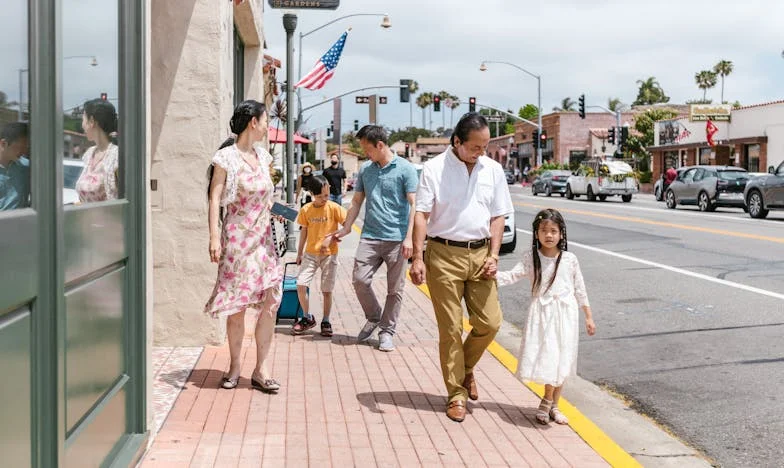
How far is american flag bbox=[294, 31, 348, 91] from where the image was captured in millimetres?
21938

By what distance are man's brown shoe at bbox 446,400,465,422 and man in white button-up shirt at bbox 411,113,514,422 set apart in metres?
0.01

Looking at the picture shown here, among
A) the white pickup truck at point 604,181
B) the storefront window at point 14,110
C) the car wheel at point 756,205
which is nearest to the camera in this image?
the storefront window at point 14,110

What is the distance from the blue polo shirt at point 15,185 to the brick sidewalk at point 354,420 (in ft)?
7.24

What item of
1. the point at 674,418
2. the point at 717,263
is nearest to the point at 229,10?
the point at 674,418

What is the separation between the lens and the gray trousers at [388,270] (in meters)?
7.86

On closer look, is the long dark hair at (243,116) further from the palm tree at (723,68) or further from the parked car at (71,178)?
the palm tree at (723,68)

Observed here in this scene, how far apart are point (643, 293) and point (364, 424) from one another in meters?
6.82

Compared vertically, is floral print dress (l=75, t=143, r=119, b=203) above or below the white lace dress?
above

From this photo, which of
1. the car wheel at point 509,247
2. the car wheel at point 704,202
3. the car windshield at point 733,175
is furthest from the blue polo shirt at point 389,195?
the car wheel at point 704,202

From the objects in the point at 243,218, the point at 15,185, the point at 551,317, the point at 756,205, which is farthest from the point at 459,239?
the point at 756,205

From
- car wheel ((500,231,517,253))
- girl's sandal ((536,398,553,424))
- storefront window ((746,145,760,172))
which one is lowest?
girl's sandal ((536,398,553,424))

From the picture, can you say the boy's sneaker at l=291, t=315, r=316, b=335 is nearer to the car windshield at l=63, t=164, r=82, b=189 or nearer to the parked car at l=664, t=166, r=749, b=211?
the car windshield at l=63, t=164, r=82, b=189

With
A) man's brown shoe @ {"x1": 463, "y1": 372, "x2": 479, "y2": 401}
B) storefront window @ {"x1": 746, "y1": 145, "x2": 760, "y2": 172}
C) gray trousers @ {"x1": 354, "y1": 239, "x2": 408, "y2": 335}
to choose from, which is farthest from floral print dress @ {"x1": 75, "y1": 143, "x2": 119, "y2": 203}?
storefront window @ {"x1": 746, "y1": 145, "x2": 760, "y2": 172}

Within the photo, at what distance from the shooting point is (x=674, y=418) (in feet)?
19.9
